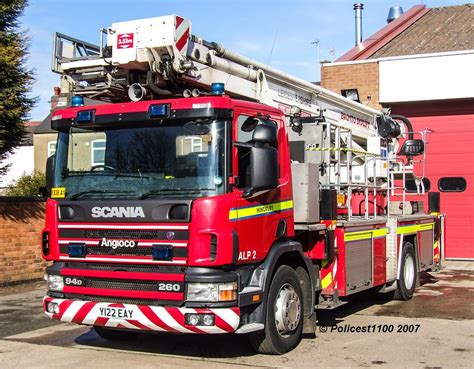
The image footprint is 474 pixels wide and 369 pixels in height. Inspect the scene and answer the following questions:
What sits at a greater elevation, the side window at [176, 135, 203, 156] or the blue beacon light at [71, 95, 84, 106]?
the blue beacon light at [71, 95, 84, 106]

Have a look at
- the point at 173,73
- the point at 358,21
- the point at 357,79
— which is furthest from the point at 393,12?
the point at 173,73

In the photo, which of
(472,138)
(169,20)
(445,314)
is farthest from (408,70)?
(169,20)

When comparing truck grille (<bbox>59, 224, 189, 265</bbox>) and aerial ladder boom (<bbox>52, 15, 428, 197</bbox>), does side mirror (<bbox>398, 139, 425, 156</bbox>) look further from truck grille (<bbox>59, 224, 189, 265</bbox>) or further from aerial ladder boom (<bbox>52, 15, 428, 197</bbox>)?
truck grille (<bbox>59, 224, 189, 265</bbox>)

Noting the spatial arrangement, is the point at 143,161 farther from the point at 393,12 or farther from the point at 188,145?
the point at 393,12

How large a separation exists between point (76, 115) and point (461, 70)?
38.9 feet

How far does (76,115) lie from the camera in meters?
6.97

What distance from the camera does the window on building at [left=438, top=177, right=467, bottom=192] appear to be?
1639cm

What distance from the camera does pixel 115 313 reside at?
21.0 feet

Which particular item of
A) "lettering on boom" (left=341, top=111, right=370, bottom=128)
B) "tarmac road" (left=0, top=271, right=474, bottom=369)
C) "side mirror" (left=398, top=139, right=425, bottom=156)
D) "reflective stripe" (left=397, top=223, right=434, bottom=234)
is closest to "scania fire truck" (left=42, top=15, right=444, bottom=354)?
Result: "tarmac road" (left=0, top=271, right=474, bottom=369)

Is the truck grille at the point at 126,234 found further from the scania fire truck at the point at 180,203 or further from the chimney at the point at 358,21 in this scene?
the chimney at the point at 358,21

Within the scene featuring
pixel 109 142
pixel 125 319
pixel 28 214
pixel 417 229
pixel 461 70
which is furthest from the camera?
pixel 461 70

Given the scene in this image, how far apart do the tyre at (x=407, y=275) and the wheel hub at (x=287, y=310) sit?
12.0ft

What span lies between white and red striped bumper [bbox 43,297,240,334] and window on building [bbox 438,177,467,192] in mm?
11811

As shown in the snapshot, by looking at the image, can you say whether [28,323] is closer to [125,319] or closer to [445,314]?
[125,319]
